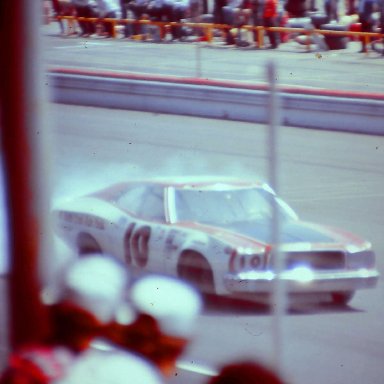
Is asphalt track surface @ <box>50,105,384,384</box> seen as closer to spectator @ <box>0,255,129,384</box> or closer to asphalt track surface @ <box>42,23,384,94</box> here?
asphalt track surface @ <box>42,23,384,94</box>

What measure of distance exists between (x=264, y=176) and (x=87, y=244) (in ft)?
12.3

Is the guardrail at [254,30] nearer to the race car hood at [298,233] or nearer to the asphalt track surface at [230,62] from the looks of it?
the asphalt track surface at [230,62]

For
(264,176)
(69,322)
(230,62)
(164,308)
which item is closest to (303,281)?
(164,308)

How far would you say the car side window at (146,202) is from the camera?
195 inches

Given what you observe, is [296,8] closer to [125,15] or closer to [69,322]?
[125,15]

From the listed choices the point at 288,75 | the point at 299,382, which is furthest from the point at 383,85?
the point at 299,382

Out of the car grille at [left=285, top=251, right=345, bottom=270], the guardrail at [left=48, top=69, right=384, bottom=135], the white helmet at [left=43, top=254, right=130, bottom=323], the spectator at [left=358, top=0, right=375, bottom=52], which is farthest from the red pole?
the spectator at [left=358, top=0, right=375, bottom=52]

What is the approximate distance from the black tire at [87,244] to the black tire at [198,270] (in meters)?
0.35

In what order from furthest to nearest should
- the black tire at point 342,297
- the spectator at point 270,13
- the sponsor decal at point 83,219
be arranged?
the spectator at point 270,13, the black tire at point 342,297, the sponsor decal at point 83,219

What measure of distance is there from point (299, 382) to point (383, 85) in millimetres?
8370

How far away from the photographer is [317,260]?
4965 millimetres

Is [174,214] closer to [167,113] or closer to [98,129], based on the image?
[98,129]

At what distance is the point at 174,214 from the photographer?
16.2 ft

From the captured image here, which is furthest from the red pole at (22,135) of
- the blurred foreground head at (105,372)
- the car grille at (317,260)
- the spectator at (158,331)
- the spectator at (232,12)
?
the spectator at (232,12)
